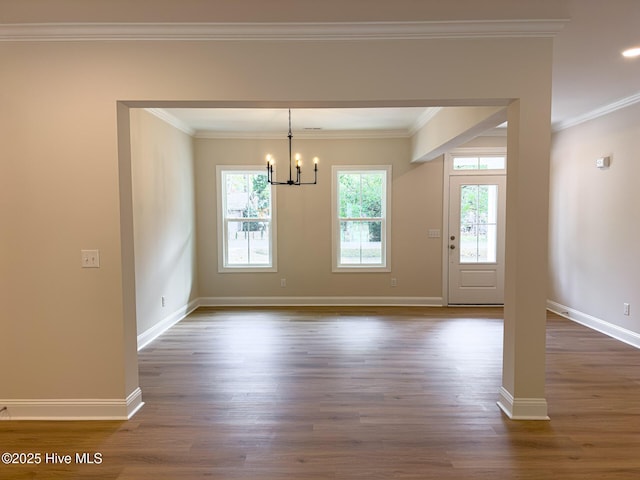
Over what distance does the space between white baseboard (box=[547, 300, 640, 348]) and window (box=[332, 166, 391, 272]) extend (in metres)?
2.49

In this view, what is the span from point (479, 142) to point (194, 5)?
4.83 metres

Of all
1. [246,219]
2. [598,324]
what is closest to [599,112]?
[598,324]

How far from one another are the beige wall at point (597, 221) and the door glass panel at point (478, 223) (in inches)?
31.6

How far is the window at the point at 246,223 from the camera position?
6.00 meters

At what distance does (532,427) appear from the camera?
8.26 ft

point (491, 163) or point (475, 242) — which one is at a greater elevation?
point (491, 163)

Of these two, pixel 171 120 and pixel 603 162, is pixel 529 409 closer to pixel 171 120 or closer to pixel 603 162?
pixel 603 162

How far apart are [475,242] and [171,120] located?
191 inches

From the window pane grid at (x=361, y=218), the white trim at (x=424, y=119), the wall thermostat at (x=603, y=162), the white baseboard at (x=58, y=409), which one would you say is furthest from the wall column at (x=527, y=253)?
the window pane grid at (x=361, y=218)

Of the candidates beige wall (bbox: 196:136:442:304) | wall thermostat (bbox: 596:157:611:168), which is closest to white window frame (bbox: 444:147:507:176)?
beige wall (bbox: 196:136:442:304)

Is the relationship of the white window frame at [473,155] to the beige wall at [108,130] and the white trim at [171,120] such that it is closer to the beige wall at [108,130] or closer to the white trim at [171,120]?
the beige wall at [108,130]

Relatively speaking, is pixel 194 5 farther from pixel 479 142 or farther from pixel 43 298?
pixel 479 142

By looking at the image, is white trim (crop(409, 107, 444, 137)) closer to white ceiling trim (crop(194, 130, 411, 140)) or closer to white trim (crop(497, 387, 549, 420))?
white ceiling trim (crop(194, 130, 411, 140))

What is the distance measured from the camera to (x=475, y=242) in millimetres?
5973
